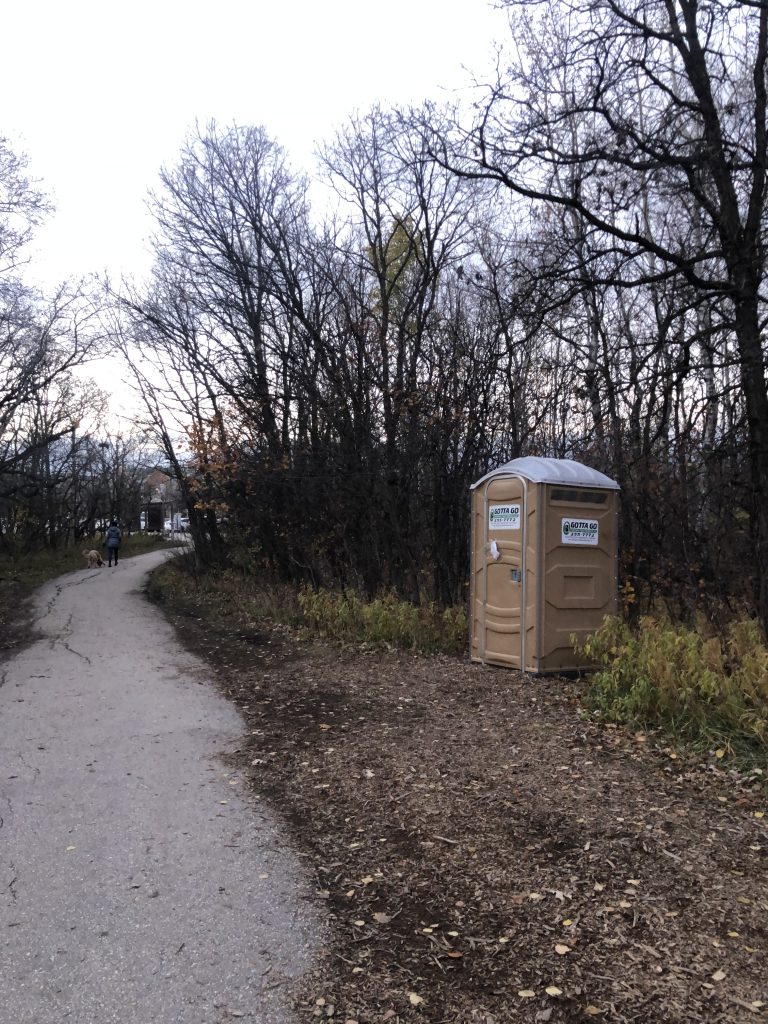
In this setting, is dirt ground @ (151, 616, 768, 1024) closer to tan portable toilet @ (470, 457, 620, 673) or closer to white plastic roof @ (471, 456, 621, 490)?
tan portable toilet @ (470, 457, 620, 673)

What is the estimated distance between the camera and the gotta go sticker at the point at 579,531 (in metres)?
8.30

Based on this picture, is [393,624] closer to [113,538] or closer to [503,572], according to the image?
[503,572]

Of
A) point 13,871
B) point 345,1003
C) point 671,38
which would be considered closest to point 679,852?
point 345,1003

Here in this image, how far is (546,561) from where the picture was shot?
26.9 feet

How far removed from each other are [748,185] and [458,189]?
6.35 m

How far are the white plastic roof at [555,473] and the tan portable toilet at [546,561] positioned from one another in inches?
0.4

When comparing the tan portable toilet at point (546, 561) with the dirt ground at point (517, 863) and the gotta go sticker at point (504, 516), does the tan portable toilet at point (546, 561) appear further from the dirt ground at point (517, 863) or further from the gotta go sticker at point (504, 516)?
the dirt ground at point (517, 863)

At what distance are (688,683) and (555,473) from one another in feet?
8.88

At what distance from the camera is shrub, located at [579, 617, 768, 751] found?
19.2 feet

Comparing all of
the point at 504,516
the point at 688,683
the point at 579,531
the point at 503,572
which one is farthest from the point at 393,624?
the point at 688,683

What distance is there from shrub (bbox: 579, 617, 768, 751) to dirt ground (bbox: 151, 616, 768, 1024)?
36 cm

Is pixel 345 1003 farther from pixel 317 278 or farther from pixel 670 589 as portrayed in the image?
pixel 317 278

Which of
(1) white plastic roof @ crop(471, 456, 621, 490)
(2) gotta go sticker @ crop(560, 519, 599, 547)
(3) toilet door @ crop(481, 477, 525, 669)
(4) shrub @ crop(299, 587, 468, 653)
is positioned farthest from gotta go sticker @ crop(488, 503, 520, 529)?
(4) shrub @ crop(299, 587, 468, 653)

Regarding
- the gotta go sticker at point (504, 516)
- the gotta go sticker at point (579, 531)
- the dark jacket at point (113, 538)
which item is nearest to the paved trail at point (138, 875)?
the gotta go sticker at point (504, 516)
